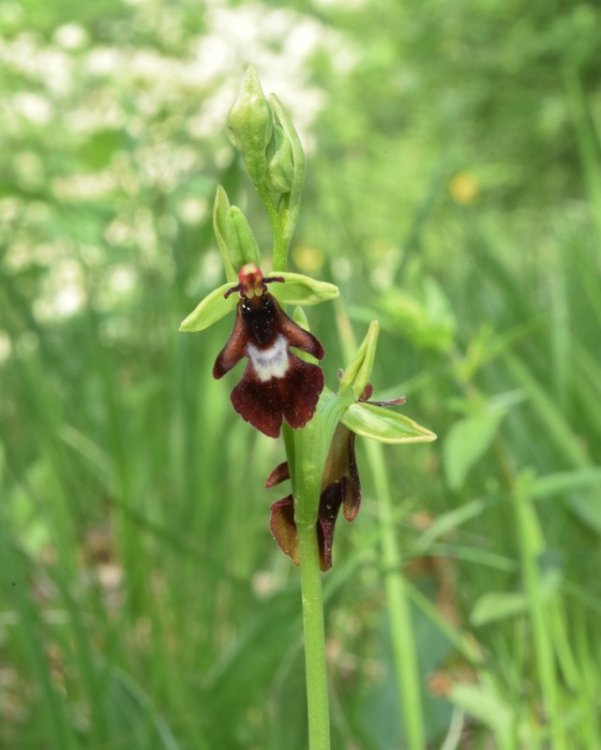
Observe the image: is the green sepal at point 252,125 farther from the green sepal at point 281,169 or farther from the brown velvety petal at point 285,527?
the brown velvety petal at point 285,527

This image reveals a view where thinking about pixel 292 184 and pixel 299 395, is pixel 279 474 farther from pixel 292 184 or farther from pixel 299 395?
pixel 292 184

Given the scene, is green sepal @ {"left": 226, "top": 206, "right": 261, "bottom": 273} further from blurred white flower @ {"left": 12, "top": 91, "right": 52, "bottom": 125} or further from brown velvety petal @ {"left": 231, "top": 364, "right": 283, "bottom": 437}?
blurred white flower @ {"left": 12, "top": 91, "right": 52, "bottom": 125}

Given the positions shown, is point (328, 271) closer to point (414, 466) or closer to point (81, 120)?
point (414, 466)

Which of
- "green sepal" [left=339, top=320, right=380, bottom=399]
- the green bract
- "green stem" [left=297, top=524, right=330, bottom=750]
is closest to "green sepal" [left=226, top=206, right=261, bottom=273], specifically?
the green bract

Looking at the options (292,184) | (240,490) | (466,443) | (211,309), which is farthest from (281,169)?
(240,490)

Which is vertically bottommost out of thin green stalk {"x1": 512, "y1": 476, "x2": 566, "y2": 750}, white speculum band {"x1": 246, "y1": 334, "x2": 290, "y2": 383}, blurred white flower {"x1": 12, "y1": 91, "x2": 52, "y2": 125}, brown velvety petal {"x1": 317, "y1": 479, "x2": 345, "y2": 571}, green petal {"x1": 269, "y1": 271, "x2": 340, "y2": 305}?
thin green stalk {"x1": 512, "y1": 476, "x2": 566, "y2": 750}

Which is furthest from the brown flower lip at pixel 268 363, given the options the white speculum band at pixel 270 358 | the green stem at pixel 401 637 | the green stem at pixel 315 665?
the green stem at pixel 401 637

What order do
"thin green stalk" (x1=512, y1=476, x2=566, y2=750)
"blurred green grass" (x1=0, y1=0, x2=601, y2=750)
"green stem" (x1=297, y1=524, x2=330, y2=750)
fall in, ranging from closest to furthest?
"green stem" (x1=297, y1=524, x2=330, y2=750) < "thin green stalk" (x1=512, y1=476, x2=566, y2=750) < "blurred green grass" (x1=0, y1=0, x2=601, y2=750)
